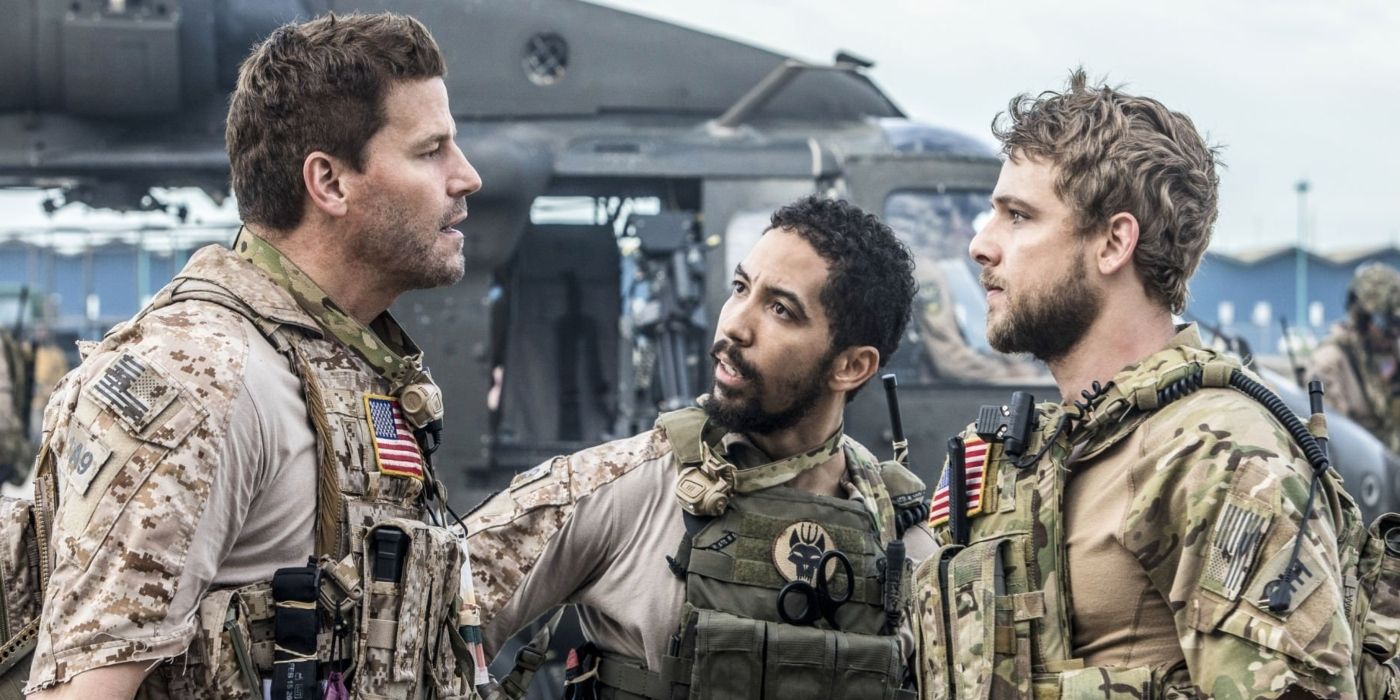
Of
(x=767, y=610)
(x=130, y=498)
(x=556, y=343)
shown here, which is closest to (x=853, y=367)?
(x=767, y=610)

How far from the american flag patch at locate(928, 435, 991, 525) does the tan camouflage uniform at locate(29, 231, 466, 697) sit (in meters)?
0.84

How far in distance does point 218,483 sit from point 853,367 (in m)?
1.54

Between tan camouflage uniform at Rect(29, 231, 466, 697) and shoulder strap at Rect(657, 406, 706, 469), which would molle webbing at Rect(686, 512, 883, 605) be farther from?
tan camouflage uniform at Rect(29, 231, 466, 697)

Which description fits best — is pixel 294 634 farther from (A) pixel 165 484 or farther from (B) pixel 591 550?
(B) pixel 591 550

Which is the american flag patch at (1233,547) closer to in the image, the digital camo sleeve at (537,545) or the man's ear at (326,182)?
the digital camo sleeve at (537,545)

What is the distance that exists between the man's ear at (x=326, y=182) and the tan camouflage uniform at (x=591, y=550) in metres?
0.82

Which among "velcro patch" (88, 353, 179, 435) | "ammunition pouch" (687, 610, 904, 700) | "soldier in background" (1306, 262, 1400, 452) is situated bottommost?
"soldier in background" (1306, 262, 1400, 452)

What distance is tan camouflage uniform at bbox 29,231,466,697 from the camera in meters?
2.07

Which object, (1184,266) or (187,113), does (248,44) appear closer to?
(187,113)

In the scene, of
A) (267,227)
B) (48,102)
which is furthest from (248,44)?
(267,227)

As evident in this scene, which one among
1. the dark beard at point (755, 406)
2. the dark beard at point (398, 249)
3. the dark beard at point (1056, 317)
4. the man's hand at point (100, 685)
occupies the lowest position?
the man's hand at point (100, 685)

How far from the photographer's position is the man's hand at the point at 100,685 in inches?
79.8

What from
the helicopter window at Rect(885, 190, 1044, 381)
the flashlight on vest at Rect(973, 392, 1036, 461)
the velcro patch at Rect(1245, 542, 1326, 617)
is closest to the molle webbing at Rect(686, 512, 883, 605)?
the flashlight on vest at Rect(973, 392, 1036, 461)

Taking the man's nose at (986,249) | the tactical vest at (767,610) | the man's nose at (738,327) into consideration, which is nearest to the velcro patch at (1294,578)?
the man's nose at (986,249)
